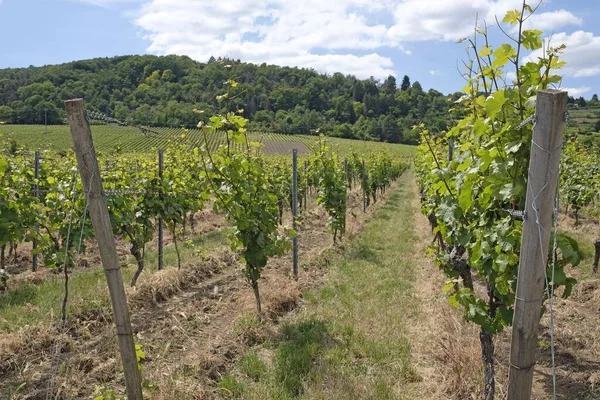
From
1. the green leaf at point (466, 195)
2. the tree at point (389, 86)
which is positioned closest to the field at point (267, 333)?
the green leaf at point (466, 195)

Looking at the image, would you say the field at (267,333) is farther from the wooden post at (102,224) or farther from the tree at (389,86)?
the tree at (389,86)

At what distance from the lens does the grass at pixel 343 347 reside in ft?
14.0

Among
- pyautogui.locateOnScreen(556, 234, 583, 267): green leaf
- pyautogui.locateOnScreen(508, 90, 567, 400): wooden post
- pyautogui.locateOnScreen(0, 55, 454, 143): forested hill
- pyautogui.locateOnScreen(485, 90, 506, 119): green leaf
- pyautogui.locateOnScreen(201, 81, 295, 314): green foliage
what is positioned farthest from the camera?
pyautogui.locateOnScreen(0, 55, 454, 143): forested hill

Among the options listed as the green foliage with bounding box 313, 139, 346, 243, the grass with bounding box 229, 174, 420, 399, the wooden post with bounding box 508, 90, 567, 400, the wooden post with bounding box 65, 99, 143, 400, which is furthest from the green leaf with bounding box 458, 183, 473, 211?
the green foliage with bounding box 313, 139, 346, 243

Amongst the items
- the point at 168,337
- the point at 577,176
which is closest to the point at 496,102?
the point at 168,337

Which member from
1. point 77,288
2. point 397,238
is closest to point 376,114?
point 397,238

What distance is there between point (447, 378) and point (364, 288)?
324cm

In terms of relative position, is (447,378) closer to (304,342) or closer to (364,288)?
(304,342)

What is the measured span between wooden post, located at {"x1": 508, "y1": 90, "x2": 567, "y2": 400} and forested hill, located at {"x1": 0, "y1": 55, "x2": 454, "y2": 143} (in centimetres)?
373

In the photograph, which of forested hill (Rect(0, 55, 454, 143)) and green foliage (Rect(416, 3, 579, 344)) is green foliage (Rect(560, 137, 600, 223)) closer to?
forested hill (Rect(0, 55, 454, 143))

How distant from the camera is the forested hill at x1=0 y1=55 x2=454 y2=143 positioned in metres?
26.7

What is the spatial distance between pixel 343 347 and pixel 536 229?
3513 mm

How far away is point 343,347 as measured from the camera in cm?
525

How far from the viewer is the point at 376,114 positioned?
96.8 m
